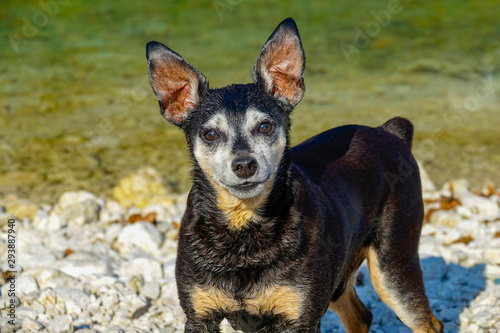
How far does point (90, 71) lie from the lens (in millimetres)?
13461

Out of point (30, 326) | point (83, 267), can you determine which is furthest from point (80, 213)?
point (30, 326)

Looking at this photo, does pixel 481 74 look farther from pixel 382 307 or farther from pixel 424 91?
pixel 382 307

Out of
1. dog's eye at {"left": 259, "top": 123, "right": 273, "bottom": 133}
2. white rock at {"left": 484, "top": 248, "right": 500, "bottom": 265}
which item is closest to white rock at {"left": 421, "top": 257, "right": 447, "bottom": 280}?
white rock at {"left": 484, "top": 248, "right": 500, "bottom": 265}

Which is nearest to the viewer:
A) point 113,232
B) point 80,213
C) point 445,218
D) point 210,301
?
point 210,301

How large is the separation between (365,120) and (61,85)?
16.9 feet

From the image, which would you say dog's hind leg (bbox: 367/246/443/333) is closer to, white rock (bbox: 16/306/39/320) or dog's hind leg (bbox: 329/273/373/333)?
dog's hind leg (bbox: 329/273/373/333)

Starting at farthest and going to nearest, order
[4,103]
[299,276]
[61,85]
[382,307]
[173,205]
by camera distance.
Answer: [61,85], [4,103], [173,205], [382,307], [299,276]

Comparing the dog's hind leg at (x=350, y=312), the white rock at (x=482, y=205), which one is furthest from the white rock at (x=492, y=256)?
the dog's hind leg at (x=350, y=312)

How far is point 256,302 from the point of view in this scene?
4266mm

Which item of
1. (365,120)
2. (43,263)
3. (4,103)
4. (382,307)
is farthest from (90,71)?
(382,307)

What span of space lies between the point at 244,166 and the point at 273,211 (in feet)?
1.31

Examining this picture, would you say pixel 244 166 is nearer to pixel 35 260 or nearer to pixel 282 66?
pixel 282 66

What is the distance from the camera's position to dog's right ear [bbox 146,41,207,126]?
4.60 meters

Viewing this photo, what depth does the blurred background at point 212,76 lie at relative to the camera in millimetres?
9805
